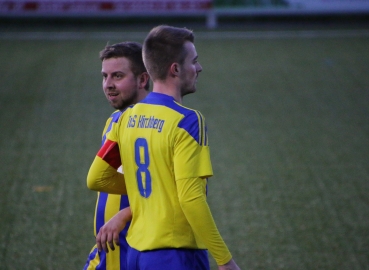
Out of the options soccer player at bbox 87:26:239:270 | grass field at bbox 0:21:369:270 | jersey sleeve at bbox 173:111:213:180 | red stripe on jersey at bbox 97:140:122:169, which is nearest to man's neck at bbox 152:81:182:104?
soccer player at bbox 87:26:239:270

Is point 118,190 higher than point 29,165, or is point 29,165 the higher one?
point 118,190

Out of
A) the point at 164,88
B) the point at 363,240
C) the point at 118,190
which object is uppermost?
the point at 164,88

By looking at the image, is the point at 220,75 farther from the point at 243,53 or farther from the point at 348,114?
the point at 348,114

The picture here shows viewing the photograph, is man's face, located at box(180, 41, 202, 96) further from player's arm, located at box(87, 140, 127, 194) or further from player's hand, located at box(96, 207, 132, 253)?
player's hand, located at box(96, 207, 132, 253)

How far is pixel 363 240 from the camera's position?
404 cm

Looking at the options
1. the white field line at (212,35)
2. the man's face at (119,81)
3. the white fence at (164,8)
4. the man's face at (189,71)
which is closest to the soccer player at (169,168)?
the man's face at (189,71)

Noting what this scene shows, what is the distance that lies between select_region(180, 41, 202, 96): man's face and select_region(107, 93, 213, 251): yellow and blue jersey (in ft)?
0.25

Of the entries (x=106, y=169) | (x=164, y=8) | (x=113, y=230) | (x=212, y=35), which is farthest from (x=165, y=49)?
(x=164, y=8)

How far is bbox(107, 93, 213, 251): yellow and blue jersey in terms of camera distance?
A: 1954 millimetres

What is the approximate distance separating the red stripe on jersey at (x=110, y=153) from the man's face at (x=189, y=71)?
1.00ft

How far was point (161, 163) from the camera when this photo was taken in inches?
79.1

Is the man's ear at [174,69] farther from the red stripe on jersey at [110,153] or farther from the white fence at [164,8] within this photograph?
the white fence at [164,8]

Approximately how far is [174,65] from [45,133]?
438 cm

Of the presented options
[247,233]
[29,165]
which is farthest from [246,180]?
[29,165]
